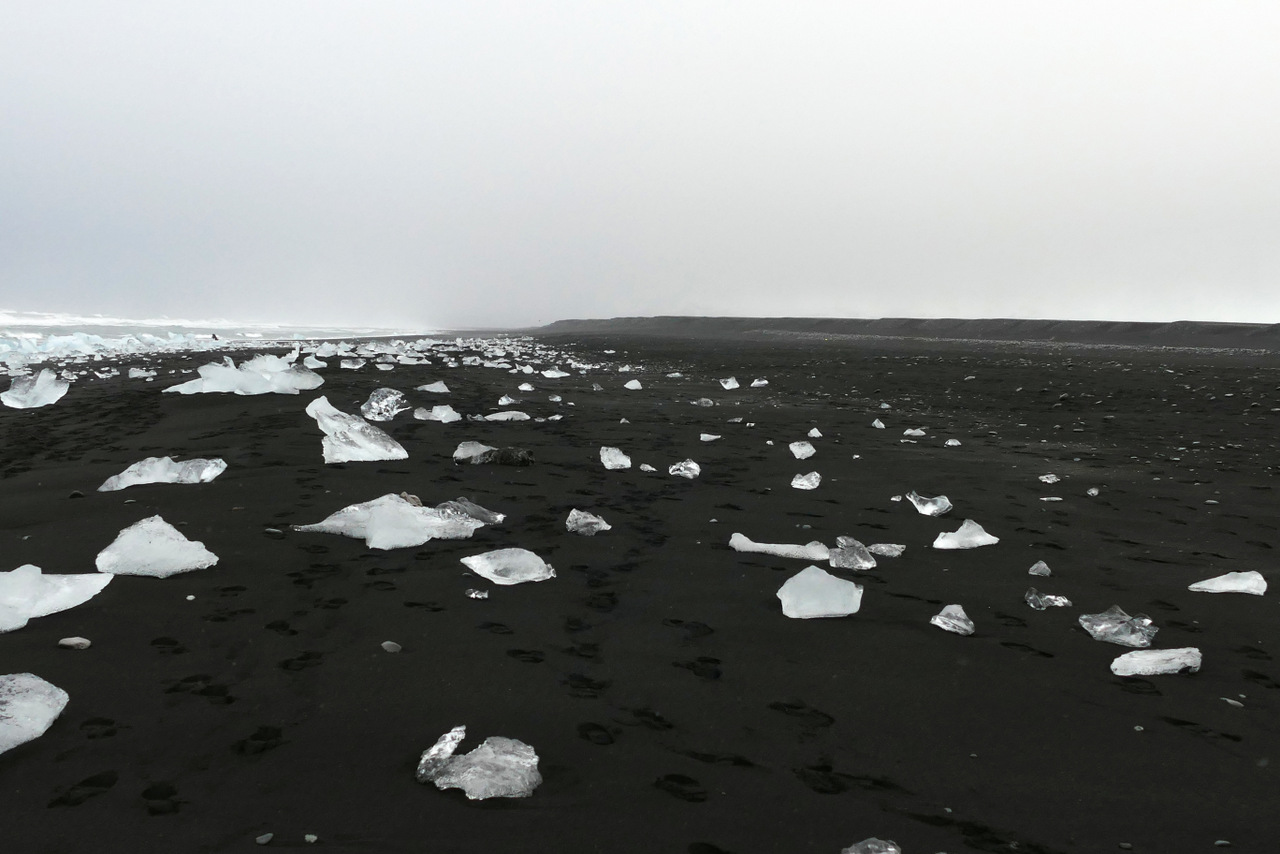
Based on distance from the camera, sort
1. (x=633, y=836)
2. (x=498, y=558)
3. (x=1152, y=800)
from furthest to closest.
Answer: (x=498, y=558) < (x=1152, y=800) < (x=633, y=836)

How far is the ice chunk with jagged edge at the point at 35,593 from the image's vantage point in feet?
6.66

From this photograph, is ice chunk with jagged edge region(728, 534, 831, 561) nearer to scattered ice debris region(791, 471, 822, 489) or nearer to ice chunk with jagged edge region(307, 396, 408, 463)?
scattered ice debris region(791, 471, 822, 489)

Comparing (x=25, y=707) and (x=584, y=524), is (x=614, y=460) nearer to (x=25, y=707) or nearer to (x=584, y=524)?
(x=584, y=524)

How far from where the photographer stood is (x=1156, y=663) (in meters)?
1.97

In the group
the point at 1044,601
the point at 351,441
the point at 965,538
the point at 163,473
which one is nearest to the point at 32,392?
the point at 163,473

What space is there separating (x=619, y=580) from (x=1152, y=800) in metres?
1.58

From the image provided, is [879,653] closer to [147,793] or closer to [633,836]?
[633,836]

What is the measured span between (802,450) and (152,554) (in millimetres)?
3683

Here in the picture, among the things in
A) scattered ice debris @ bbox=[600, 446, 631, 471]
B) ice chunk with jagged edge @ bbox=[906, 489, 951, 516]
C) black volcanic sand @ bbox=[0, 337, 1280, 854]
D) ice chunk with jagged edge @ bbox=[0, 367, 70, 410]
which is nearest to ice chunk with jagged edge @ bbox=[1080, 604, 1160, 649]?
black volcanic sand @ bbox=[0, 337, 1280, 854]

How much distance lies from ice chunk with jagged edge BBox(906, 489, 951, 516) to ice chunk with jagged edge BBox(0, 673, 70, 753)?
331 centimetres

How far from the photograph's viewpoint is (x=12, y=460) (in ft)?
13.4

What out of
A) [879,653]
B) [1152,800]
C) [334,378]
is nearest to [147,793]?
[879,653]

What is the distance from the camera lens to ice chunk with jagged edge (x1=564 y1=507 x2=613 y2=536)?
10.0 ft

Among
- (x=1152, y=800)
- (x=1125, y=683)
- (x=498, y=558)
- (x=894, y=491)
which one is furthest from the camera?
(x=894, y=491)
